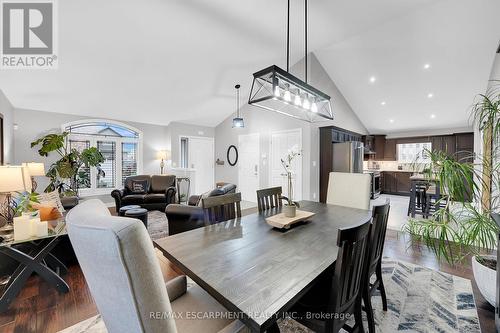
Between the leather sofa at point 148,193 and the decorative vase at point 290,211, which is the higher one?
the decorative vase at point 290,211

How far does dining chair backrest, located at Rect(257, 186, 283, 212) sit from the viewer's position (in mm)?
2442

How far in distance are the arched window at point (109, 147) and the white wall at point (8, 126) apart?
2.87 ft

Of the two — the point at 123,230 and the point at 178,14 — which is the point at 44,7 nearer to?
the point at 178,14

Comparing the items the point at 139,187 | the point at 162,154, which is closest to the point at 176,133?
the point at 162,154

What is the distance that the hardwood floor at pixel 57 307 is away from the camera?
1.69m

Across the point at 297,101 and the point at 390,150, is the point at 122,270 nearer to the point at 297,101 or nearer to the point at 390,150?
the point at 297,101

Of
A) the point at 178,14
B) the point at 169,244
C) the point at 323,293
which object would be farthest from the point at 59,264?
the point at 178,14

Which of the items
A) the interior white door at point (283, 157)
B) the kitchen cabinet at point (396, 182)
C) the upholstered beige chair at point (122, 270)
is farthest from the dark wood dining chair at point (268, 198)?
the kitchen cabinet at point (396, 182)

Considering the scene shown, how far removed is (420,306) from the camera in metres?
1.90

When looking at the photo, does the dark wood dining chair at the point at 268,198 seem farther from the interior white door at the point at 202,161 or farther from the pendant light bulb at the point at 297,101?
the interior white door at the point at 202,161

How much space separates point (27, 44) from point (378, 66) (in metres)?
6.52

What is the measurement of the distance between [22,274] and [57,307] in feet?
1.41

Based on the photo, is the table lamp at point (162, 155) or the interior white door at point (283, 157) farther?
the table lamp at point (162, 155)

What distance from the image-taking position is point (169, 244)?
4.76ft
